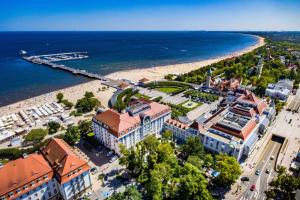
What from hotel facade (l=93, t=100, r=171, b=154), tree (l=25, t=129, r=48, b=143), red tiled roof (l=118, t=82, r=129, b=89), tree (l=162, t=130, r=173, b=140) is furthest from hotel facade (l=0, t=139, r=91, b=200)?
red tiled roof (l=118, t=82, r=129, b=89)

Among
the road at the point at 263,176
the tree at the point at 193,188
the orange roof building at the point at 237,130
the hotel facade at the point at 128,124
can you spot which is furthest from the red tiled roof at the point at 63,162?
the road at the point at 263,176

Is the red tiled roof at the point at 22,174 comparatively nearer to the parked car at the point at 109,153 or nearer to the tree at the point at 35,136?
the parked car at the point at 109,153

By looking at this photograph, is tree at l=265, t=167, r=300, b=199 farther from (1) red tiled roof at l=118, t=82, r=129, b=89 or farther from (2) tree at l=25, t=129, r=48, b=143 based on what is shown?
(1) red tiled roof at l=118, t=82, r=129, b=89

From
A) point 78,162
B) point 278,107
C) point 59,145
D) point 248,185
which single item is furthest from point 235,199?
point 278,107

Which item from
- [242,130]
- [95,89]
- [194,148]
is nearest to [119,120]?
[194,148]

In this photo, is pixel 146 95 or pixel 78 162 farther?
pixel 146 95

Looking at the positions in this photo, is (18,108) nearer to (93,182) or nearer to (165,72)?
(93,182)
